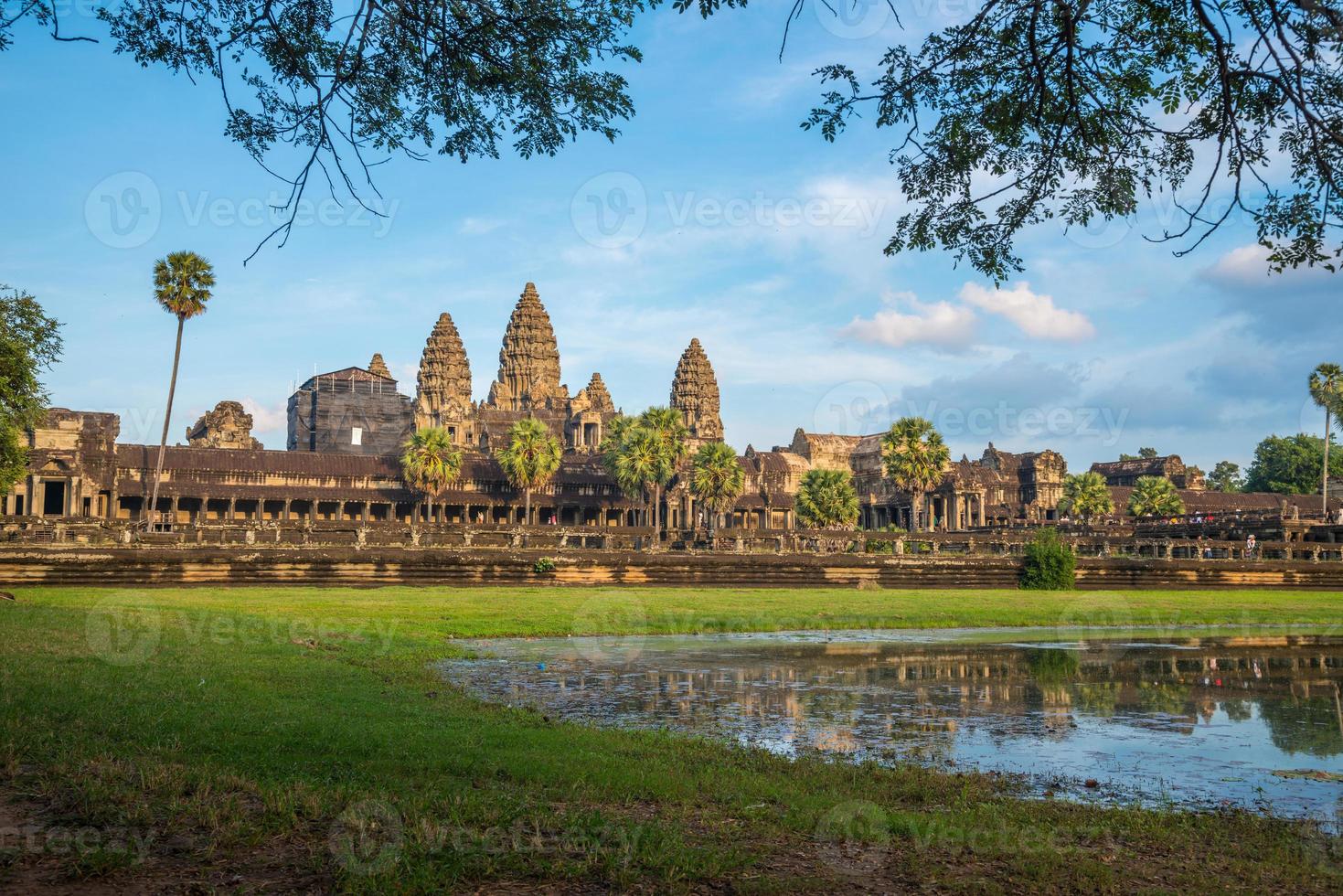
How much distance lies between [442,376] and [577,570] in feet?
308

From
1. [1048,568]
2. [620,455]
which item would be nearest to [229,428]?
[620,455]

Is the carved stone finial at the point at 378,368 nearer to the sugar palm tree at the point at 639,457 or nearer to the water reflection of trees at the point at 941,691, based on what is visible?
the sugar palm tree at the point at 639,457

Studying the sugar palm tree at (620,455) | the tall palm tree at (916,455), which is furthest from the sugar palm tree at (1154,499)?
the sugar palm tree at (620,455)

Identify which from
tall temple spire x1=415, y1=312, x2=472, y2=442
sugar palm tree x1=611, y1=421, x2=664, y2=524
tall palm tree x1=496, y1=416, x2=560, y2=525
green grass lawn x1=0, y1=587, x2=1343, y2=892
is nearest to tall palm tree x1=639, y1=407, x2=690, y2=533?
sugar palm tree x1=611, y1=421, x2=664, y2=524

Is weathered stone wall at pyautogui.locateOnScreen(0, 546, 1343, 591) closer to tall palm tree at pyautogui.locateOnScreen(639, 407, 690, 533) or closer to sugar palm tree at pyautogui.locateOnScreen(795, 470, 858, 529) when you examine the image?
sugar palm tree at pyautogui.locateOnScreen(795, 470, 858, 529)

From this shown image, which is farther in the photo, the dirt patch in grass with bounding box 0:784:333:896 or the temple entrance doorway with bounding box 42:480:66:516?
the temple entrance doorway with bounding box 42:480:66:516

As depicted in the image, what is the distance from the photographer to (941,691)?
14281mm

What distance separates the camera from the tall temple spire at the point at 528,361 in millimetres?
135625

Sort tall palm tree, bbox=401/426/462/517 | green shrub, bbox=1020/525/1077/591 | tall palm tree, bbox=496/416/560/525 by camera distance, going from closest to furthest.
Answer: green shrub, bbox=1020/525/1077/591 < tall palm tree, bbox=401/426/462/517 < tall palm tree, bbox=496/416/560/525

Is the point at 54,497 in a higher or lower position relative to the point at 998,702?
higher

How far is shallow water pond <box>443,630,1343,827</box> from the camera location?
941cm

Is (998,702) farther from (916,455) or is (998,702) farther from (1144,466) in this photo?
(1144,466)

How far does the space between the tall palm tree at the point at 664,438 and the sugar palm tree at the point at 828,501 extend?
33.6 ft

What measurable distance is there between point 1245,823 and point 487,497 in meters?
79.8
